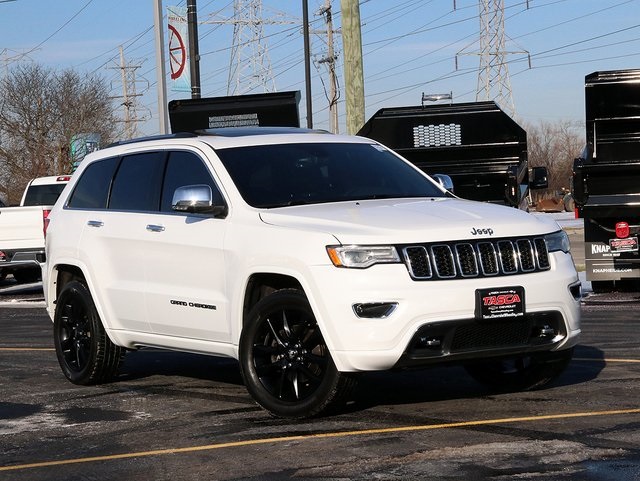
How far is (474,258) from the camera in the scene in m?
7.39

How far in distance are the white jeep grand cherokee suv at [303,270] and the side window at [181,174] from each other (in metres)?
0.01

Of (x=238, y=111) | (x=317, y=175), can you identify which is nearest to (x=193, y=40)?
(x=238, y=111)

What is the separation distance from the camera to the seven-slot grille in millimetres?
7262

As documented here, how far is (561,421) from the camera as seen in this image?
7.20m

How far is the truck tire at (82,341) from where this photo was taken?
9531 mm

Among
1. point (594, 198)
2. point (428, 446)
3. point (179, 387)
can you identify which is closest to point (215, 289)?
point (179, 387)

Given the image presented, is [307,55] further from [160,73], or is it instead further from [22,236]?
[22,236]

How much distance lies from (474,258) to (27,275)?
1797cm

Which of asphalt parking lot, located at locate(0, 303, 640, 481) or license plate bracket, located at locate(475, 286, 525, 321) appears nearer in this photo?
asphalt parking lot, located at locate(0, 303, 640, 481)

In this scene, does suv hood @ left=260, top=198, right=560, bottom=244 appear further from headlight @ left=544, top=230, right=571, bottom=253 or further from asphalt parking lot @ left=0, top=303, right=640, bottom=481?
asphalt parking lot @ left=0, top=303, right=640, bottom=481

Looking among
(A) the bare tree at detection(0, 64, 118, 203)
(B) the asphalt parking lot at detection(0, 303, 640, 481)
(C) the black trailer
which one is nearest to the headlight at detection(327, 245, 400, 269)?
(B) the asphalt parking lot at detection(0, 303, 640, 481)

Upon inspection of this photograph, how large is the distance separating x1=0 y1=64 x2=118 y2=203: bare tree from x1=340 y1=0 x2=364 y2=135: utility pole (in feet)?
124

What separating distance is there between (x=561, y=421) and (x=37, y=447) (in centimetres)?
289

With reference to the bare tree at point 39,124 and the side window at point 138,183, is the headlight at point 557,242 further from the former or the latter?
the bare tree at point 39,124
